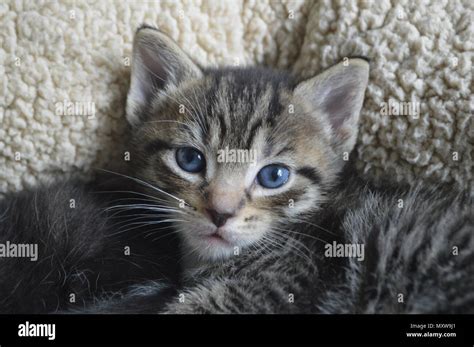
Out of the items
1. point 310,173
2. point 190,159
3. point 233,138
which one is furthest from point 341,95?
point 190,159

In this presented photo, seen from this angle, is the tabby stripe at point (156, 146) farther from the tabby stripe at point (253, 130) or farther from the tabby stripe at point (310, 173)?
the tabby stripe at point (310, 173)

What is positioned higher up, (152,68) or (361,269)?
(152,68)

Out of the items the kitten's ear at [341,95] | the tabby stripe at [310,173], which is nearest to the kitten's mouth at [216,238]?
the tabby stripe at [310,173]

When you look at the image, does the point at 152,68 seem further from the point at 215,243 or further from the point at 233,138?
the point at 215,243

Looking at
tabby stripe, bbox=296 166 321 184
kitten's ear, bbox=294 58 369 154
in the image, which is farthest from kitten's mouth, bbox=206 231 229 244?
kitten's ear, bbox=294 58 369 154

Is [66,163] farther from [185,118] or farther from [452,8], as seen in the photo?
[452,8]
